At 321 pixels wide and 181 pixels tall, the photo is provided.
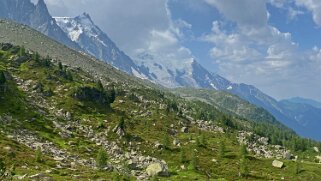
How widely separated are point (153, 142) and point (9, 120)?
195ft

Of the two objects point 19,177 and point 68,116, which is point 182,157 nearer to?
point 68,116

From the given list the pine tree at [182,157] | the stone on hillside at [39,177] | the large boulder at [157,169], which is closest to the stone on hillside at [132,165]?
the large boulder at [157,169]

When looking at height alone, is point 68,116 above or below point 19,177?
above

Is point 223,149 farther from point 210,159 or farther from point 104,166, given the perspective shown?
point 104,166

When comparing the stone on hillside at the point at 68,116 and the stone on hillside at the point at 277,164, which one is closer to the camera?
the stone on hillside at the point at 277,164

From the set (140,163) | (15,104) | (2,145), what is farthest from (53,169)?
(15,104)

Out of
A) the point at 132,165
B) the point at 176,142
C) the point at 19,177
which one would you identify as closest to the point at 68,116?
the point at 176,142

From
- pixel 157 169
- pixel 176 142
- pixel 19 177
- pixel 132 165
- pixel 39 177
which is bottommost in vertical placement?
pixel 19 177

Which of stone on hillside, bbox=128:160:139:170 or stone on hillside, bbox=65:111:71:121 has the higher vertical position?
stone on hillside, bbox=65:111:71:121

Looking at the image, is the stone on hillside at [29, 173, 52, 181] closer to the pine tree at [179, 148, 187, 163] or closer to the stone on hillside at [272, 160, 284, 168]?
the pine tree at [179, 148, 187, 163]

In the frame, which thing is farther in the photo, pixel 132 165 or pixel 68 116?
pixel 68 116

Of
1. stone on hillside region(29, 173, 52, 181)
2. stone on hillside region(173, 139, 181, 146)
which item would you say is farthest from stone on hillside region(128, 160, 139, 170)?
stone on hillside region(29, 173, 52, 181)

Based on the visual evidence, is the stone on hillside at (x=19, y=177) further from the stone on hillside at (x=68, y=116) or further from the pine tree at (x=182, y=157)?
the stone on hillside at (x=68, y=116)

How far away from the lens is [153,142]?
185250 mm
